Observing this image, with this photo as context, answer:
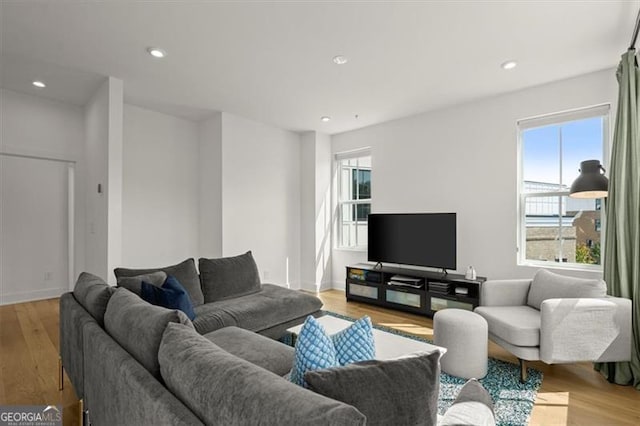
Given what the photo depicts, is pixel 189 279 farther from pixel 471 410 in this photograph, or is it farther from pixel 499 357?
pixel 499 357

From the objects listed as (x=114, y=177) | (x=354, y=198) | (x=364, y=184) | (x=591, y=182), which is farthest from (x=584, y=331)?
(x=114, y=177)

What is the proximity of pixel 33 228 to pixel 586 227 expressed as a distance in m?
6.90

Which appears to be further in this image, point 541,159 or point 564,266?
point 541,159

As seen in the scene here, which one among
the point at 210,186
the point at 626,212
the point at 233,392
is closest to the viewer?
the point at 233,392

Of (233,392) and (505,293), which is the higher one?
(233,392)

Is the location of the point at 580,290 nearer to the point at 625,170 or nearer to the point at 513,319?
the point at 513,319

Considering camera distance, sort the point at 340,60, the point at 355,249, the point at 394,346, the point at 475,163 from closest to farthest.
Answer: the point at 394,346, the point at 340,60, the point at 475,163, the point at 355,249

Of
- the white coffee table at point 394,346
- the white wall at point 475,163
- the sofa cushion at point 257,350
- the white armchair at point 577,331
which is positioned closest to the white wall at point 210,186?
the white wall at point 475,163

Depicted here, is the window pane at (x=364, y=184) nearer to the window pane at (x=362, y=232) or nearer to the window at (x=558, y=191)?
the window pane at (x=362, y=232)

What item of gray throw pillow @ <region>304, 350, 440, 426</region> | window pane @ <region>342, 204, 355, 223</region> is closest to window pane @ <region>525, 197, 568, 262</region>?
window pane @ <region>342, 204, 355, 223</region>

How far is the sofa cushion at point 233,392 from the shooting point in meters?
0.75

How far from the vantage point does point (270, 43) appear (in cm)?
291

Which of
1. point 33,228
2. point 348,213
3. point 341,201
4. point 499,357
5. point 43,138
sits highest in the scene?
point 43,138

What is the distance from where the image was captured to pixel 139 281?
102 inches
